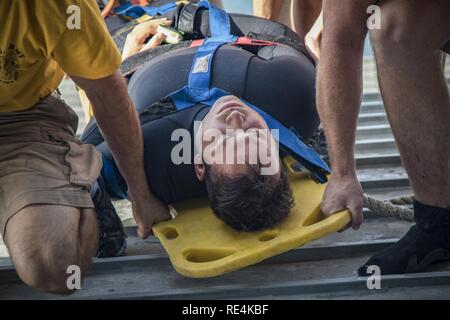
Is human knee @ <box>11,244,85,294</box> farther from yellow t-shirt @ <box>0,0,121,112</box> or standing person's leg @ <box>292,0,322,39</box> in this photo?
standing person's leg @ <box>292,0,322,39</box>

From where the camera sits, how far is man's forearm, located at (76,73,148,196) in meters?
A: 2.30

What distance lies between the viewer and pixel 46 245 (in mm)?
2256

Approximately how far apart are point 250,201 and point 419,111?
22.1 inches

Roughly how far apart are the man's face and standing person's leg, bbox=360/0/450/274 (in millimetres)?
387

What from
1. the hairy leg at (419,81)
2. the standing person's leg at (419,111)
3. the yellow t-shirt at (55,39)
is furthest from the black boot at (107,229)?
the hairy leg at (419,81)

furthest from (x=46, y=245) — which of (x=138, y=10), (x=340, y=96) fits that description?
(x=138, y=10)

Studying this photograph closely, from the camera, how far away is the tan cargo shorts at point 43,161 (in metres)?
2.34

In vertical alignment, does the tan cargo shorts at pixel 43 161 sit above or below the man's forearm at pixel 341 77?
below

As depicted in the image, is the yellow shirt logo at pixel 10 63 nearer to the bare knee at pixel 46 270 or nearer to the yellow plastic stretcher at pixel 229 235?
the bare knee at pixel 46 270

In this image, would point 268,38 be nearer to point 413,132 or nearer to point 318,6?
point 318,6

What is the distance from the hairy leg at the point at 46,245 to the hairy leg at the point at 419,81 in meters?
0.97
